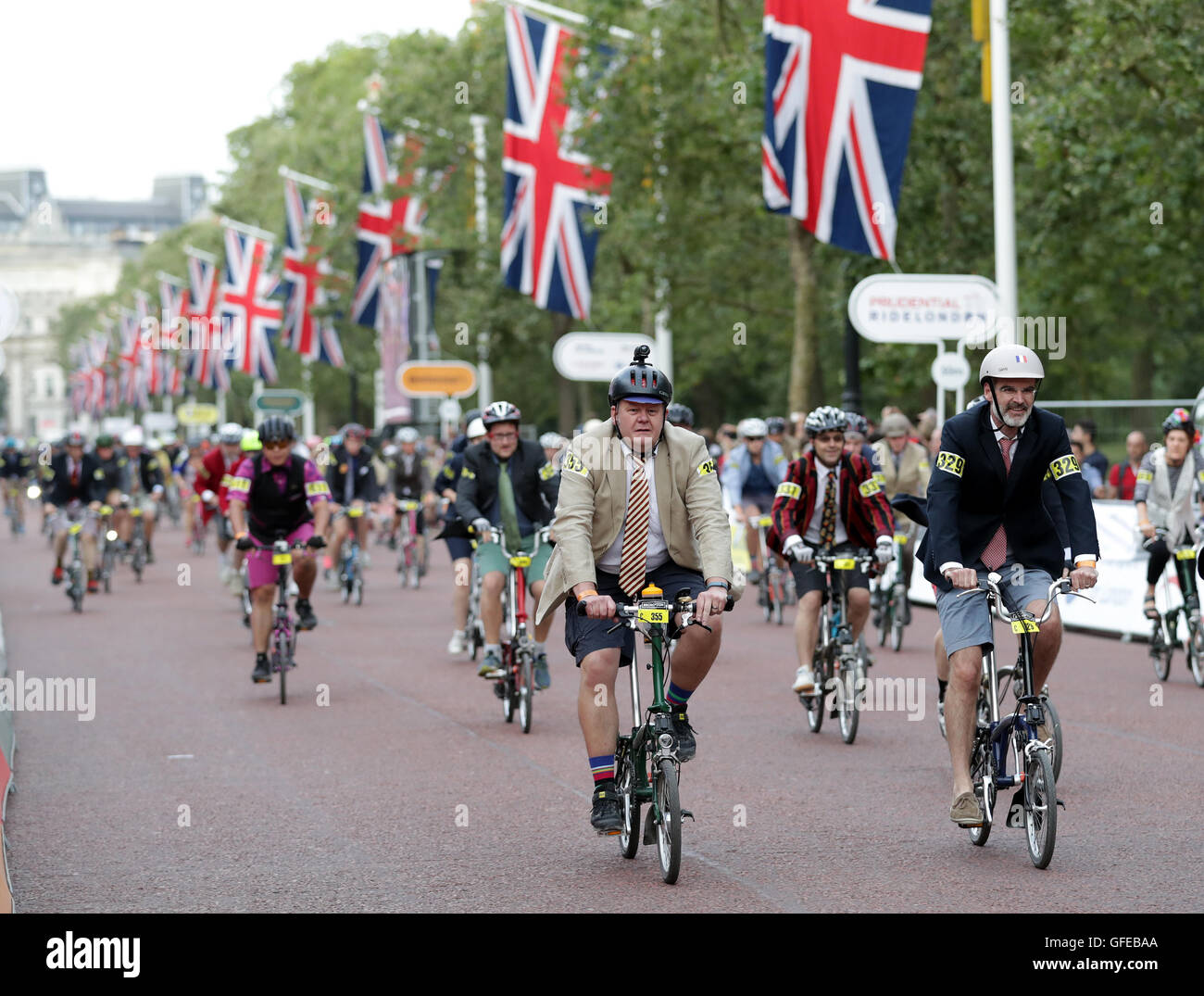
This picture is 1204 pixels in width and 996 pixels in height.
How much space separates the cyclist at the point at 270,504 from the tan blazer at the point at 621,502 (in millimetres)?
5741

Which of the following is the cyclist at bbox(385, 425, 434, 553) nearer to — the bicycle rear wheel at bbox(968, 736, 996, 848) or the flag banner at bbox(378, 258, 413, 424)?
the bicycle rear wheel at bbox(968, 736, 996, 848)

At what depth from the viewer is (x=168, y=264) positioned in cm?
9400

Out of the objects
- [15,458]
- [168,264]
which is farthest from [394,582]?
[168,264]

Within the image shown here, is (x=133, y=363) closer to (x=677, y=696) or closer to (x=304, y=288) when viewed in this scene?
(x=304, y=288)

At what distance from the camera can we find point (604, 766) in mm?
7316

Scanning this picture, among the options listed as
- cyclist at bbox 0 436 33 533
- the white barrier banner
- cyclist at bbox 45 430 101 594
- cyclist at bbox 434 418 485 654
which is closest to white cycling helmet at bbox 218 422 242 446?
cyclist at bbox 45 430 101 594

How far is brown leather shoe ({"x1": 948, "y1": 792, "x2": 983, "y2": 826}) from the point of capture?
7.44m

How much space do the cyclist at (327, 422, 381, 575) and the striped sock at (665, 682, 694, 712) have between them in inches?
526

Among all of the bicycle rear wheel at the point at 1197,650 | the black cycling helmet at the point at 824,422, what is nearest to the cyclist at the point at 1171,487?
the bicycle rear wheel at the point at 1197,650

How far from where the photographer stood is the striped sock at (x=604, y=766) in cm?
732

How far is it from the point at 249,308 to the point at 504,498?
4208cm

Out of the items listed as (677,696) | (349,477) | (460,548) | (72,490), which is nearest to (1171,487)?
(460,548)

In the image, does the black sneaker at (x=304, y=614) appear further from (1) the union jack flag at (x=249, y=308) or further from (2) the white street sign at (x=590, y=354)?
(1) the union jack flag at (x=249, y=308)
